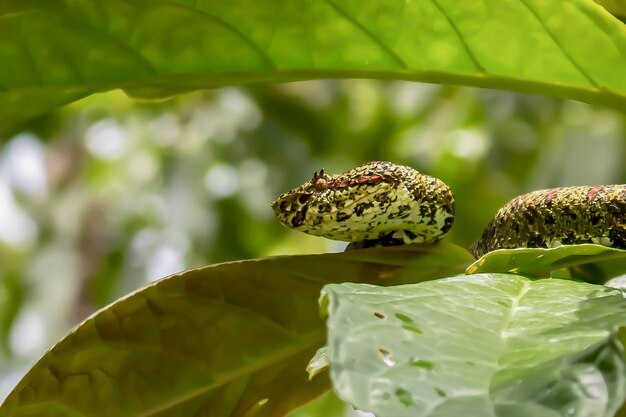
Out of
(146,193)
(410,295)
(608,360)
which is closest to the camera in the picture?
(608,360)

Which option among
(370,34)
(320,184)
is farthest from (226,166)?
(370,34)

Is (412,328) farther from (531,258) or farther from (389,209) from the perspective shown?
(389,209)

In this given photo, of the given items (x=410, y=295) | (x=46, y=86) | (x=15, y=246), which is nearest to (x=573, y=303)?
(x=410, y=295)

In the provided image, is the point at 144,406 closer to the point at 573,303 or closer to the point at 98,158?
the point at 573,303

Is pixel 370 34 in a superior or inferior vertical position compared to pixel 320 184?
superior

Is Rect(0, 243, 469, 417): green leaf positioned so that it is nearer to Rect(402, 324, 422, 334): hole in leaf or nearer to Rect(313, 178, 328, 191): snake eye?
Rect(313, 178, 328, 191): snake eye

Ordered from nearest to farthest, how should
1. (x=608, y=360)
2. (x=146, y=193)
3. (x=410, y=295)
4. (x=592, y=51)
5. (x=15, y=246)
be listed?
(x=608, y=360) → (x=410, y=295) → (x=592, y=51) → (x=146, y=193) → (x=15, y=246)
